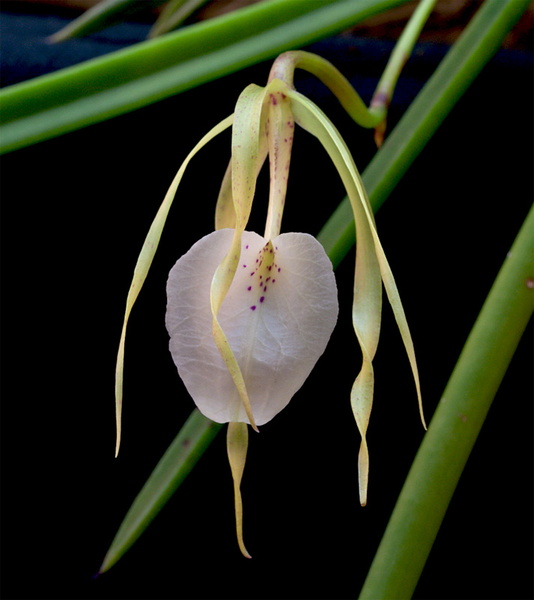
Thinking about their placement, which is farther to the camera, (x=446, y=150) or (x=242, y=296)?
(x=446, y=150)

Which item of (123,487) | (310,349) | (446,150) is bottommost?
(123,487)

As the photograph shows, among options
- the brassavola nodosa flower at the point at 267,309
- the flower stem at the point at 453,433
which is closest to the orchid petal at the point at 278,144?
the brassavola nodosa flower at the point at 267,309

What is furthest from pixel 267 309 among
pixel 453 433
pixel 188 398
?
pixel 188 398

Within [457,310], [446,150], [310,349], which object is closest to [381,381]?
[457,310]

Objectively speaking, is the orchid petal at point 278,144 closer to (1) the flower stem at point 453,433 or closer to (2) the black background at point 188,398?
(1) the flower stem at point 453,433

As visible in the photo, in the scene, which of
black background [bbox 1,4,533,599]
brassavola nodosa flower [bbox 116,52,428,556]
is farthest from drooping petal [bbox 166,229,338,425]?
black background [bbox 1,4,533,599]

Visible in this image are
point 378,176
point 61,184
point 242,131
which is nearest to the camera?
point 242,131

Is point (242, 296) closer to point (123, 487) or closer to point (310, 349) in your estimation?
point (310, 349)
